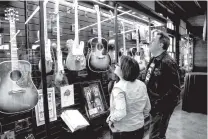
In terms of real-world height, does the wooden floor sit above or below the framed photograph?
below

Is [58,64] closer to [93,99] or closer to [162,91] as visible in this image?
[93,99]

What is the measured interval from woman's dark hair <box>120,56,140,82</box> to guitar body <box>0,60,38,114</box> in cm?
103

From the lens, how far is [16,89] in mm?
1838

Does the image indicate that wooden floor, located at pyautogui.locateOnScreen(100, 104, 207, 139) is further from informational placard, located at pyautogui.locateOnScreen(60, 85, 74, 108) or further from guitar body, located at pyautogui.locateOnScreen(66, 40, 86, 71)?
guitar body, located at pyautogui.locateOnScreen(66, 40, 86, 71)

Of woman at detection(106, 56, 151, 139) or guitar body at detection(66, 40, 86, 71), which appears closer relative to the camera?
woman at detection(106, 56, 151, 139)

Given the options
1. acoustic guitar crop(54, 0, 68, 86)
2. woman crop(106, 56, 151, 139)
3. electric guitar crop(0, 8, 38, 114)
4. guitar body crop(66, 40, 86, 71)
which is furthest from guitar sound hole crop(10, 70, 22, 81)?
woman crop(106, 56, 151, 139)

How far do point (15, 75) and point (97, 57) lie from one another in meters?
1.30

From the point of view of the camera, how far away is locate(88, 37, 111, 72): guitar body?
2.83m

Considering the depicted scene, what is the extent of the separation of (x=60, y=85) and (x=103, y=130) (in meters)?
1.38

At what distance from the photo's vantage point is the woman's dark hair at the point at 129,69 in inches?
68.1

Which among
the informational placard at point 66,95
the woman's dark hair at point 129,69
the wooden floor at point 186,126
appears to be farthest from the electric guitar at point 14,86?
the wooden floor at point 186,126

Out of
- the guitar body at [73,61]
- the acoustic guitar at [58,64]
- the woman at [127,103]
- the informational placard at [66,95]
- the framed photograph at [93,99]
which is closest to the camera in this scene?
the woman at [127,103]

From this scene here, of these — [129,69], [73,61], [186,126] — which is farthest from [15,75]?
[186,126]

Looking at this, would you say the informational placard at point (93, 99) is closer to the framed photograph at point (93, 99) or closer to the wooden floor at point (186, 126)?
the framed photograph at point (93, 99)
